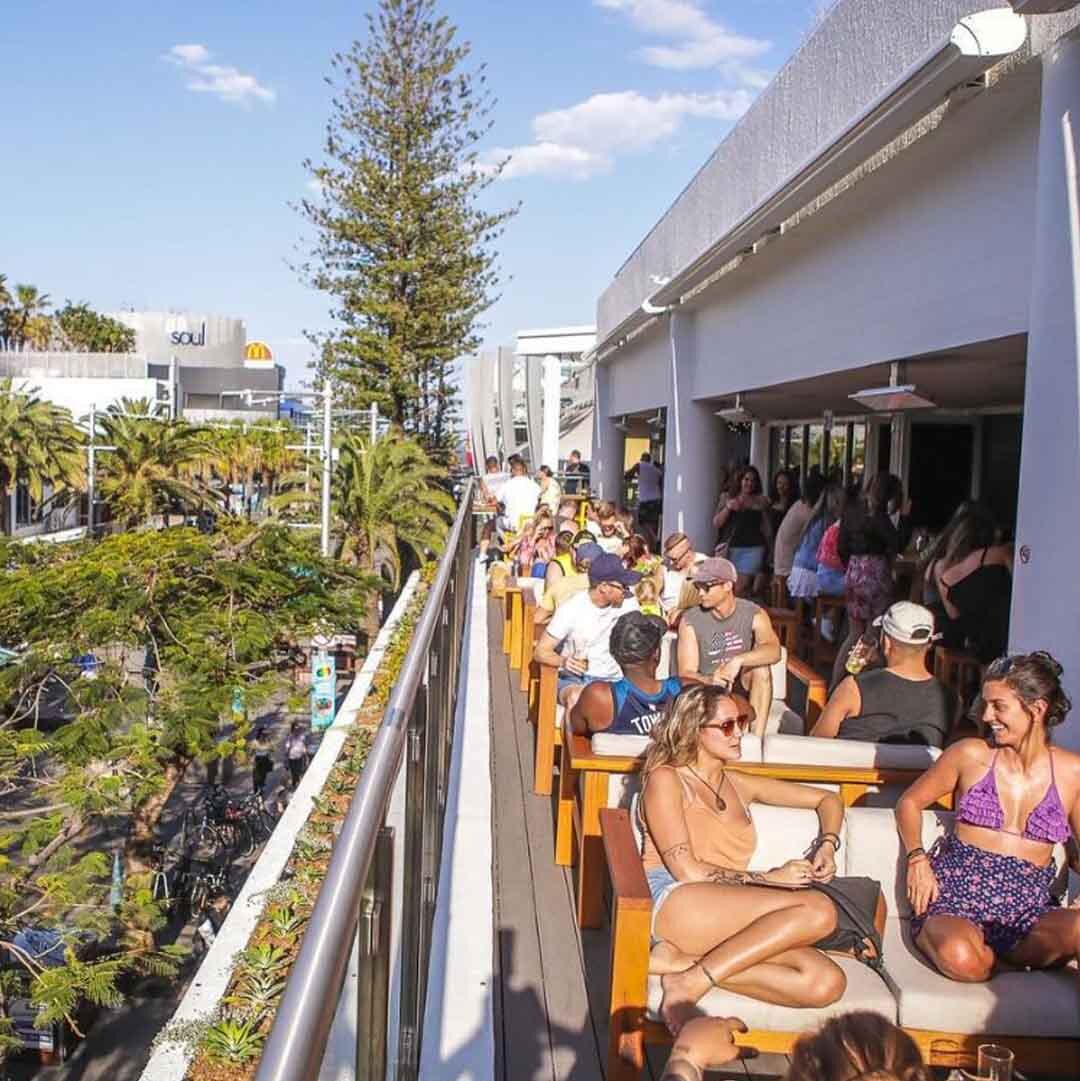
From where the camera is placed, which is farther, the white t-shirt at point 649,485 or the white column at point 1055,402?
the white t-shirt at point 649,485

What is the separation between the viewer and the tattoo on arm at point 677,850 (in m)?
3.58

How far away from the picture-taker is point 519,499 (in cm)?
1432

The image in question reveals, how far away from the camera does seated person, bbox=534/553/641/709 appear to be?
6.05 meters

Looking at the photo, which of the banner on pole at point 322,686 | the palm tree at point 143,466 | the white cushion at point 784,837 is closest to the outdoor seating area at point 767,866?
the white cushion at point 784,837

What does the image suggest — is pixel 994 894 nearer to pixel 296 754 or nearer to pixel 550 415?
pixel 296 754

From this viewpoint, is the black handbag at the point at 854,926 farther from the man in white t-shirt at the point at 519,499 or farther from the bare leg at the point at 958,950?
the man in white t-shirt at the point at 519,499

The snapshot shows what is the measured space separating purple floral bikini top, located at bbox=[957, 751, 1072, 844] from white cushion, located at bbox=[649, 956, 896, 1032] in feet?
2.11

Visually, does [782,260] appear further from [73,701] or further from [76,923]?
[73,701]

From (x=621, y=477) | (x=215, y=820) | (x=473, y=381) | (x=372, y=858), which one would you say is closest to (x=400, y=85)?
(x=473, y=381)

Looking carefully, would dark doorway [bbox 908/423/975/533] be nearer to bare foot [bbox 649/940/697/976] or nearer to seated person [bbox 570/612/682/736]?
seated person [bbox 570/612/682/736]

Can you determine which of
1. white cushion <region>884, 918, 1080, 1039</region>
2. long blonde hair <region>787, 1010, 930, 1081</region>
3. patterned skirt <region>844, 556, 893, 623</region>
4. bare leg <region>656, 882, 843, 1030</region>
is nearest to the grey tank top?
patterned skirt <region>844, 556, 893, 623</region>

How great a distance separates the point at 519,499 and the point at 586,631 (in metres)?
8.28

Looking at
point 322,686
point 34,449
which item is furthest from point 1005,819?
point 34,449

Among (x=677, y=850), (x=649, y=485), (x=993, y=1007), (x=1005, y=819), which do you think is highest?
(x=649, y=485)
